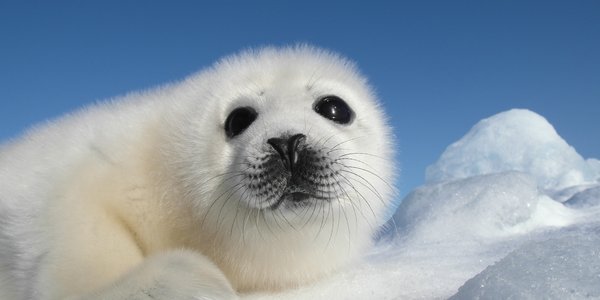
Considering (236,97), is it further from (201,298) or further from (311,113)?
(201,298)

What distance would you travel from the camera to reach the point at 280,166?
2.67 metres

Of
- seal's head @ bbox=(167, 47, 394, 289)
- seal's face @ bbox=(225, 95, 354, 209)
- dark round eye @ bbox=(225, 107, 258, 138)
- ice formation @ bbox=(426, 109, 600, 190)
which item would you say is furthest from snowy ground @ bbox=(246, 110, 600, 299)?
ice formation @ bbox=(426, 109, 600, 190)

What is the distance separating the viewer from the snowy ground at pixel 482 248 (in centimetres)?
220

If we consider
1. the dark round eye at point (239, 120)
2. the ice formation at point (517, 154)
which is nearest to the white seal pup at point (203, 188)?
the dark round eye at point (239, 120)

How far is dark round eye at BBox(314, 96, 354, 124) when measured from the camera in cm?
314

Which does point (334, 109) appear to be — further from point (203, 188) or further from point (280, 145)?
point (203, 188)

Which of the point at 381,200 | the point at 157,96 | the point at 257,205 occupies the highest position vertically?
the point at 157,96

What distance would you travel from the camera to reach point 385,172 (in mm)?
3545

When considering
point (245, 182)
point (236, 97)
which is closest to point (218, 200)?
point (245, 182)

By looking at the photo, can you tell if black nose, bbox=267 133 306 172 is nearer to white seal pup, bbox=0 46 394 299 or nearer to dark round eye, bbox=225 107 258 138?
white seal pup, bbox=0 46 394 299

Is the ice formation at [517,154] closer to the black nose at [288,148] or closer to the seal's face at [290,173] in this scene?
the seal's face at [290,173]

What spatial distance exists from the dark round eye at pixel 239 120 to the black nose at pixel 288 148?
0.41 meters

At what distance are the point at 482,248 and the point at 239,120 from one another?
2607 millimetres

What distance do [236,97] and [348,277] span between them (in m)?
1.24
